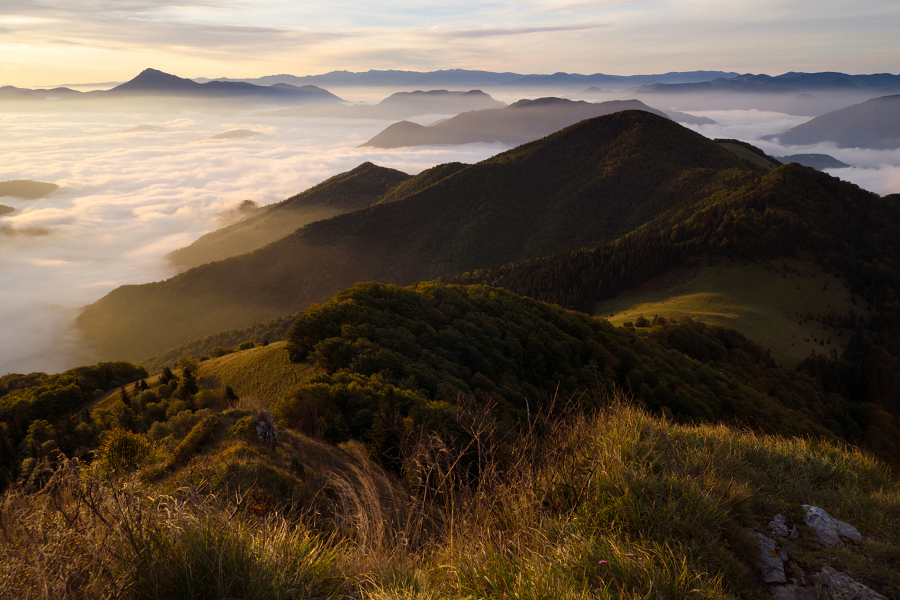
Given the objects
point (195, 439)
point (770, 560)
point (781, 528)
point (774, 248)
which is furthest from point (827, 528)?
point (774, 248)

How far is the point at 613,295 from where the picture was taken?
100 metres

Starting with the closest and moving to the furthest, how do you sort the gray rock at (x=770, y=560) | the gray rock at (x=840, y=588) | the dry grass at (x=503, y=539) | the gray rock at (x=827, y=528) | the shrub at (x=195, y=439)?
the dry grass at (x=503, y=539) < the gray rock at (x=840, y=588) < the gray rock at (x=770, y=560) < the gray rock at (x=827, y=528) < the shrub at (x=195, y=439)

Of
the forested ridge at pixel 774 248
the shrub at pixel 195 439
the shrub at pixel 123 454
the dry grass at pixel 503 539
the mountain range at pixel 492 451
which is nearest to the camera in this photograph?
the dry grass at pixel 503 539

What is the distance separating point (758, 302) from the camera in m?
81.2

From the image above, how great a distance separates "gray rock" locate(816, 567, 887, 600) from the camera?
14.8 ft

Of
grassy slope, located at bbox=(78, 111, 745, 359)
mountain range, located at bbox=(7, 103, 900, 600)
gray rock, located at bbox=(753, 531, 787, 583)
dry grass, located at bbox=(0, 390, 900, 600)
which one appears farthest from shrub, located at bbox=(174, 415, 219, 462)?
grassy slope, located at bbox=(78, 111, 745, 359)

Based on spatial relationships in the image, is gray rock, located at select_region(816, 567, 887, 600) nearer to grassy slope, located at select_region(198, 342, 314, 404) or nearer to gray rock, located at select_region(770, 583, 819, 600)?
gray rock, located at select_region(770, 583, 819, 600)

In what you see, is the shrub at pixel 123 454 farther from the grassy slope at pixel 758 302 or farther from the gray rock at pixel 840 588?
the grassy slope at pixel 758 302

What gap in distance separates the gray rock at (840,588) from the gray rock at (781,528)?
487mm

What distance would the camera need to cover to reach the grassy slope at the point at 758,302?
231 ft

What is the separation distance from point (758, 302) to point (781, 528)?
303ft

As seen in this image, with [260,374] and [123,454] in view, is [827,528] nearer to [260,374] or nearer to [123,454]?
[123,454]

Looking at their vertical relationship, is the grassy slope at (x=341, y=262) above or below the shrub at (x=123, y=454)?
below

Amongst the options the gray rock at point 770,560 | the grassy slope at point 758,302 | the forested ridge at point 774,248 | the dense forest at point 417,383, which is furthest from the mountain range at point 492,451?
the forested ridge at point 774,248
